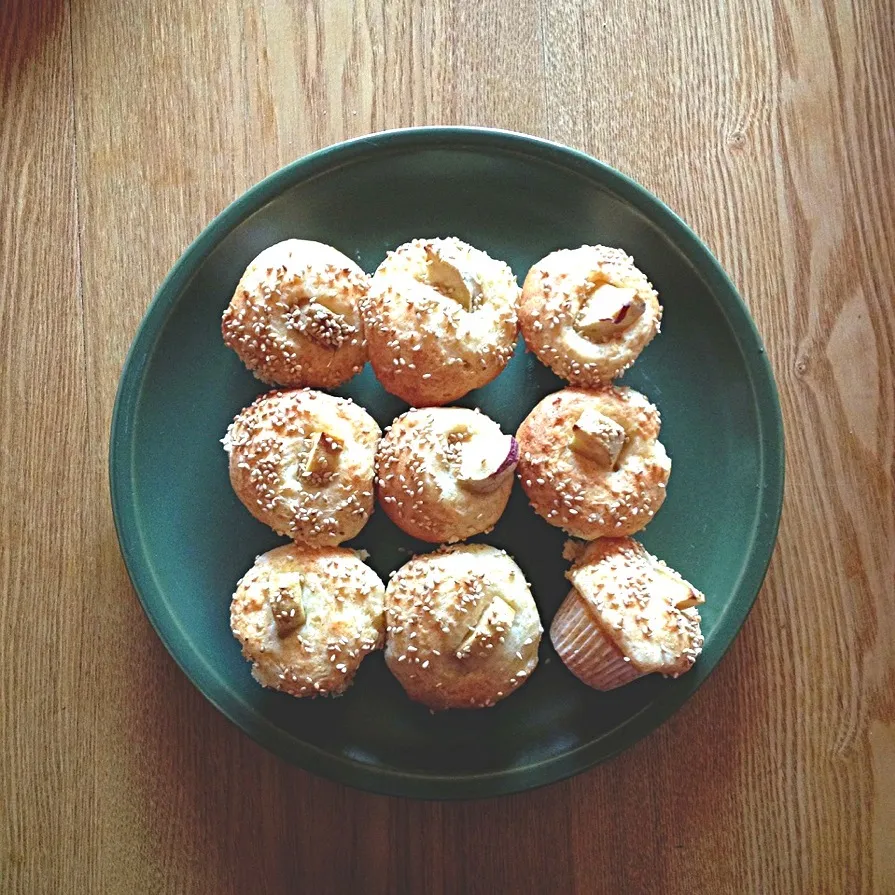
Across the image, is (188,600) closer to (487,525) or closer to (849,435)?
(487,525)

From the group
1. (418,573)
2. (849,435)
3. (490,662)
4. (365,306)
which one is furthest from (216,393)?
(849,435)

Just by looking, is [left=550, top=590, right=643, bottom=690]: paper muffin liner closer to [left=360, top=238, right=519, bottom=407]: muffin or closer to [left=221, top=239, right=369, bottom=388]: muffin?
[left=360, top=238, right=519, bottom=407]: muffin

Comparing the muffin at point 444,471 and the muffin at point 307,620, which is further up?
the muffin at point 444,471

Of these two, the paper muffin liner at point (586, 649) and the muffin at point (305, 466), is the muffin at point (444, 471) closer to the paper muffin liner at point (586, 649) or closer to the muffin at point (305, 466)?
the muffin at point (305, 466)

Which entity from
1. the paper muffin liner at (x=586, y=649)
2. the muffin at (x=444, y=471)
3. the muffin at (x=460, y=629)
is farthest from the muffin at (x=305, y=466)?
the paper muffin liner at (x=586, y=649)

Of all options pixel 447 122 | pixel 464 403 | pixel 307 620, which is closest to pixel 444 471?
pixel 464 403

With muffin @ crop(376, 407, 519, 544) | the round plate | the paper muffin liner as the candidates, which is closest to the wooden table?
the round plate

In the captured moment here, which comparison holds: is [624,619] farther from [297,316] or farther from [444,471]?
[297,316]
